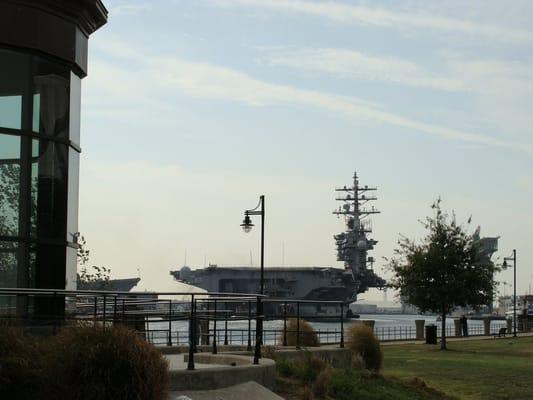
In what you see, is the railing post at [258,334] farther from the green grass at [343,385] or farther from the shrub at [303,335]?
the shrub at [303,335]

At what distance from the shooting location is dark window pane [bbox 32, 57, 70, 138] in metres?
12.4

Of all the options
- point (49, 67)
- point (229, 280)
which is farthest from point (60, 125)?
point (229, 280)

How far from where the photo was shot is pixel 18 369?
950 centimetres

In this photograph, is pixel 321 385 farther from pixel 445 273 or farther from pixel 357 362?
pixel 445 273

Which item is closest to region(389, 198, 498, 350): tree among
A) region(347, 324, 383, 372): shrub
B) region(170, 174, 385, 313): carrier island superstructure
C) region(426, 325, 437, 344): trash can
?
region(426, 325, 437, 344): trash can

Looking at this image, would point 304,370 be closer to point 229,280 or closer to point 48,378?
point 48,378

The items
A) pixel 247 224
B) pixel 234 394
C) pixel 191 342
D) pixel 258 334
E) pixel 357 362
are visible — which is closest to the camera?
pixel 234 394

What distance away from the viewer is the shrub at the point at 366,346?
20.0 metres

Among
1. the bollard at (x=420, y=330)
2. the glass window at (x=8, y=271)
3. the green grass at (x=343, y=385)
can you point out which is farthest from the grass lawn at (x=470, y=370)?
the bollard at (x=420, y=330)

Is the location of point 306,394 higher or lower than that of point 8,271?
lower

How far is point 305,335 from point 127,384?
1093cm

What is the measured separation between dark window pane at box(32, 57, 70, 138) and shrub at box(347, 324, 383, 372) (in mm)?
9540

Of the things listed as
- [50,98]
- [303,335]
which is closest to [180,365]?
[50,98]

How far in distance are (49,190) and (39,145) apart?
632mm
